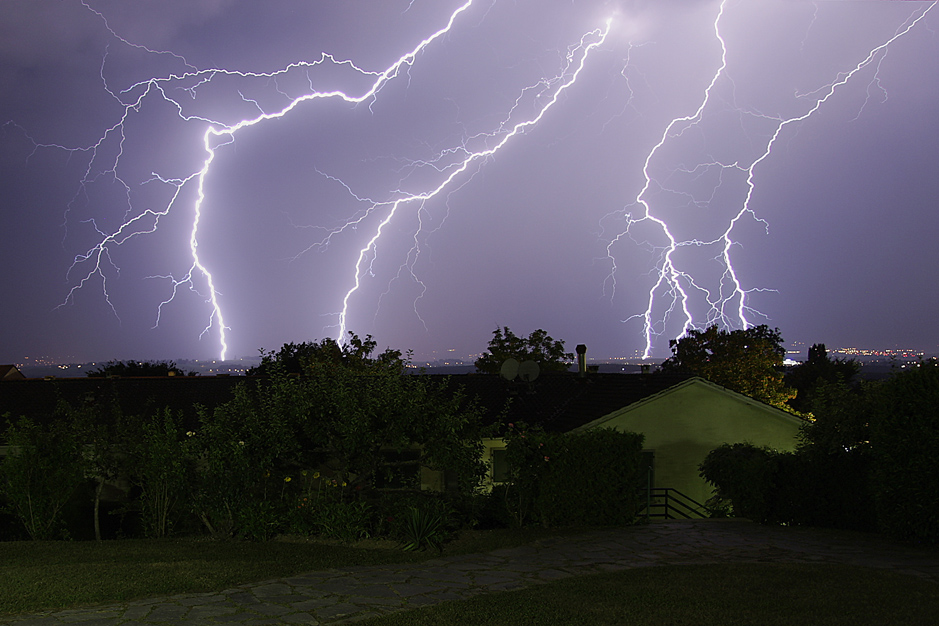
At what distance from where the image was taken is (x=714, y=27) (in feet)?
69.4

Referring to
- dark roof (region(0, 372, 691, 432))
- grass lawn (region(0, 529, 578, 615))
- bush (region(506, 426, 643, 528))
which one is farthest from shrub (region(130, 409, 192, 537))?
dark roof (region(0, 372, 691, 432))

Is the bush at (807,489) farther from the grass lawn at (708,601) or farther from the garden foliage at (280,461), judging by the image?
the garden foliage at (280,461)

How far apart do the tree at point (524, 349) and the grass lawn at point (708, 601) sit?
3573cm

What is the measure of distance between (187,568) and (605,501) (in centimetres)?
588

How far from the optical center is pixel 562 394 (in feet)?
63.9

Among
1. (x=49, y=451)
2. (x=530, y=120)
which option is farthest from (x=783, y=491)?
(x=530, y=120)

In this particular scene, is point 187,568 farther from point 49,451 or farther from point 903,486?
point 903,486

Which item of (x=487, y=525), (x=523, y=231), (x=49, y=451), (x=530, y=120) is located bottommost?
(x=487, y=525)

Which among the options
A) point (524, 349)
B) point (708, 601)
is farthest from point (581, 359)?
point (524, 349)

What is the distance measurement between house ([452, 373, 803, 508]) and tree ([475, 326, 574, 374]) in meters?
24.1

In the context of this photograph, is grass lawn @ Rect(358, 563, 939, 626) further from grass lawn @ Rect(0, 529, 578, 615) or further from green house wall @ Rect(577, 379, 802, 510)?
green house wall @ Rect(577, 379, 802, 510)

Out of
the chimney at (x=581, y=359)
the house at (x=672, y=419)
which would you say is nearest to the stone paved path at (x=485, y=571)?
the house at (x=672, y=419)

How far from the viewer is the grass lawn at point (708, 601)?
5496mm

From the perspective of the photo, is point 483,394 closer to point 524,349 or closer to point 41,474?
point 41,474
